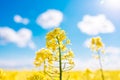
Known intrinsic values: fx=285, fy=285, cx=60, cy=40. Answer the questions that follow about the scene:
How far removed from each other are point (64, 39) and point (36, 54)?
102cm

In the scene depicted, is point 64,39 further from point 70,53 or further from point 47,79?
point 47,79

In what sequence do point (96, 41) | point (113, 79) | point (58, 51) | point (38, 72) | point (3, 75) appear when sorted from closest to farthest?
point (58, 51) < point (38, 72) < point (3, 75) < point (96, 41) < point (113, 79)

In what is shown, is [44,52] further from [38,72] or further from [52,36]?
[38,72]

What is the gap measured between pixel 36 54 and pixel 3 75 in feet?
21.4

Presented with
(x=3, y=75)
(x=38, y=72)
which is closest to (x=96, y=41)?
(x=3, y=75)

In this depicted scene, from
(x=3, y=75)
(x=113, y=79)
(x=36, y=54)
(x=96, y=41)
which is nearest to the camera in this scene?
(x=36, y=54)

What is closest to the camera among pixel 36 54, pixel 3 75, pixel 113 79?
pixel 36 54

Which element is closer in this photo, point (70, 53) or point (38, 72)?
point (70, 53)

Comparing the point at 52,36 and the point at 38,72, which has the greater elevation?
the point at 52,36

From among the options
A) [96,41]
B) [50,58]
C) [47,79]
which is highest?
[96,41]

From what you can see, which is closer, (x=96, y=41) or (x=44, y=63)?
(x=44, y=63)

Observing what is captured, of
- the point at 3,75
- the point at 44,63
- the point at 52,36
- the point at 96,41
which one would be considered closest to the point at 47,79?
the point at 44,63

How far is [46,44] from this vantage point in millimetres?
8531

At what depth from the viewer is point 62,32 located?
332 inches
